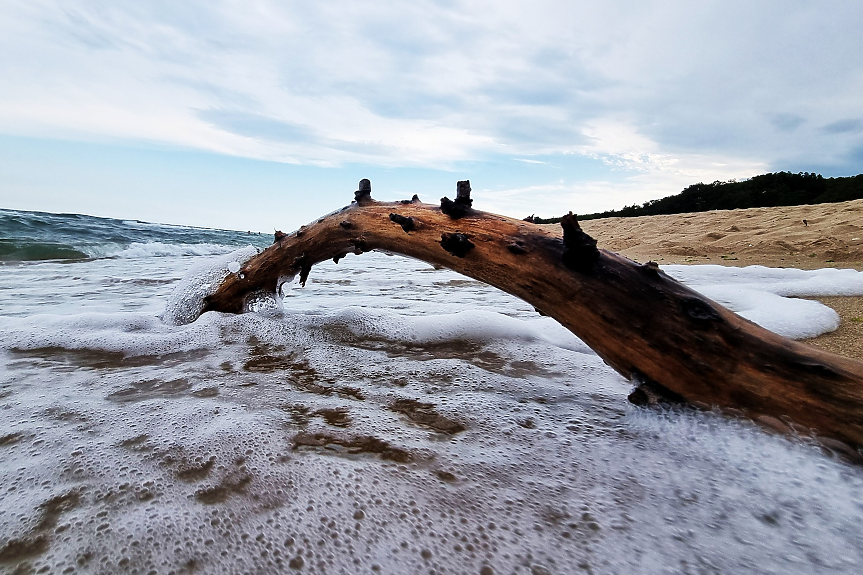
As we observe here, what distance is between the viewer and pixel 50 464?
130 centimetres

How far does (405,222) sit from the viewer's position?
7.41 feet

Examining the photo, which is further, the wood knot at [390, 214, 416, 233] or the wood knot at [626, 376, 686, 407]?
the wood knot at [390, 214, 416, 233]

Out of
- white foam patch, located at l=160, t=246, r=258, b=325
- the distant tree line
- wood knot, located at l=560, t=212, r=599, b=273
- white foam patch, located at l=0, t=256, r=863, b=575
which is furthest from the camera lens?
the distant tree line

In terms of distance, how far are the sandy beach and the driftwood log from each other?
1389mm

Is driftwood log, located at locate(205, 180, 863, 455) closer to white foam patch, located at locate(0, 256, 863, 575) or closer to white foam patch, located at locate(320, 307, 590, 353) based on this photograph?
white foam patch, located at locate(0, 256, 863, 575)

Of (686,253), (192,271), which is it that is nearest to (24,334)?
(192,271)

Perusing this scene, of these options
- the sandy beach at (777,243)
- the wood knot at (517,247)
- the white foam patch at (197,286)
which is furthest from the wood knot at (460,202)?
the sandy beach at (777,243)

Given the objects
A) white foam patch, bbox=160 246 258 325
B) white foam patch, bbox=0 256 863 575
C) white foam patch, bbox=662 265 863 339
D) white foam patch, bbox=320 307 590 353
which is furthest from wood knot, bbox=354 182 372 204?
white foam patch, bbox=662 265 863 339

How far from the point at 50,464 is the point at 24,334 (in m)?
1.88

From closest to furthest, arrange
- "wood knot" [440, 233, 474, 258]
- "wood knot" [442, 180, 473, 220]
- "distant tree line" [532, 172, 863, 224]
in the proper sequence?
"wood knot" [440, 233, 474, 258] → "wood knot" [442, 180, 473, 220] → "distant tree line" [532, 172, 863, 224]

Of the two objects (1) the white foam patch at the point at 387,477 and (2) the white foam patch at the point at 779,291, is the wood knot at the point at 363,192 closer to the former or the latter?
(1) the white foam patch at the point at 387,477

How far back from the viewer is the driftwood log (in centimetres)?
136

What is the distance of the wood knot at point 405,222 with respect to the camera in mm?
2252

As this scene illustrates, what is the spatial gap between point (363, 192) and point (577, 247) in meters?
1.45
